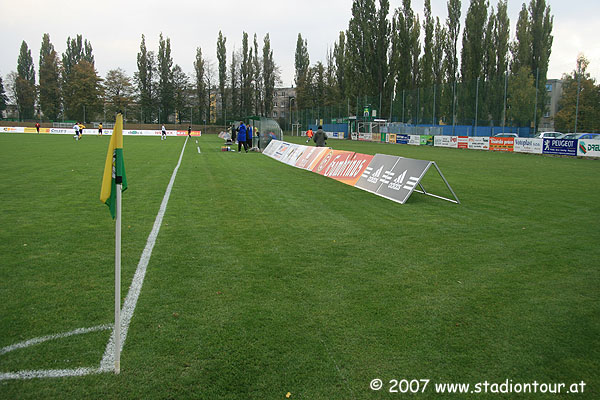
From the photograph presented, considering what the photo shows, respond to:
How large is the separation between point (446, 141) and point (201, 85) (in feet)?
206

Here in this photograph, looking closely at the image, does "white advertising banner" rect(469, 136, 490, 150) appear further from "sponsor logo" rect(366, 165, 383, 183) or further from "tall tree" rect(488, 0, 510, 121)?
"sponsor logo" rect(366, 165, 383, 183)

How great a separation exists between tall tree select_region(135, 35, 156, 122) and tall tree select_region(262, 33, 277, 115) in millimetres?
22542

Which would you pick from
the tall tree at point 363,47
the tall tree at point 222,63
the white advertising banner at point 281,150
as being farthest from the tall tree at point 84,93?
the white advertising banner at point 281,150

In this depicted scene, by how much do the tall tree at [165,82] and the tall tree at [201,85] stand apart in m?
5.16

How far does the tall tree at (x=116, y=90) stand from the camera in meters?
92.4

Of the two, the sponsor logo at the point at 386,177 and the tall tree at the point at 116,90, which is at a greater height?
the tall tree at the point at 116,90

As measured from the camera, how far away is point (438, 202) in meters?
10.8

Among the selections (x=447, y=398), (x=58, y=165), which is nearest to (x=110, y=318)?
(x=447, y=398)

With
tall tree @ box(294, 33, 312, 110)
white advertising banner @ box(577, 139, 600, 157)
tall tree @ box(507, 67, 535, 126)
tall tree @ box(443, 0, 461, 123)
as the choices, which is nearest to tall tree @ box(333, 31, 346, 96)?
tall tree @ box(294, 33, 312, 110)

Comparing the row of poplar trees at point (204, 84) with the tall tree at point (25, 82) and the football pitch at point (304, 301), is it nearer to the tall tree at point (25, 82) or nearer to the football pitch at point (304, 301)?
the tall tree at point (25, 82)

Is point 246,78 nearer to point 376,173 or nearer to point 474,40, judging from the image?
point 474,40

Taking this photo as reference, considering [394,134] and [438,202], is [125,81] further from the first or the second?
[438,202]

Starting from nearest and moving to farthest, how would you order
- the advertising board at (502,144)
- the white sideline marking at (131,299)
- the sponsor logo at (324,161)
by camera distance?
the white sideline marking at (131,299)
the sponsor logo at (324,161)
the advertising board at (502,144)

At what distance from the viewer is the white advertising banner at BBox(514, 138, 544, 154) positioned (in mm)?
30578
